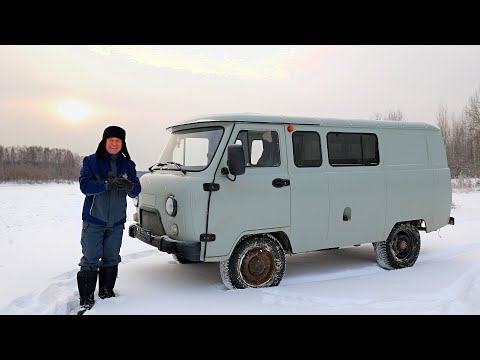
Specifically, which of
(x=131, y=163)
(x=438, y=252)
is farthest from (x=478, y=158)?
(x=131, y=163)

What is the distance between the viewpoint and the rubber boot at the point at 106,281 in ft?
17.9

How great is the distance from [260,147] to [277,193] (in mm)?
727

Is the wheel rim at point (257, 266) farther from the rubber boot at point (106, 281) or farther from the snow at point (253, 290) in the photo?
the rubber boot at point (106, 281)

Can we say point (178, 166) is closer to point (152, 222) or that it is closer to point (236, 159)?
point (152, 222)

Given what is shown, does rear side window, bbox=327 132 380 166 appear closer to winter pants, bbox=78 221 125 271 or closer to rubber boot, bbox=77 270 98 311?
winter pants, bbox=78 221 125 271

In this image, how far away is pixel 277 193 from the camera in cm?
602

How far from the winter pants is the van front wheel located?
1.50 m

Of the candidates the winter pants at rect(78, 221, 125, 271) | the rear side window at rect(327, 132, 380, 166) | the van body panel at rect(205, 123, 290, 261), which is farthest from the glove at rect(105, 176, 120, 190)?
the rear side window at rect(327, 132, 380, 166)

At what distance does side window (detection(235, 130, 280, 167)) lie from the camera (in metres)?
5.90

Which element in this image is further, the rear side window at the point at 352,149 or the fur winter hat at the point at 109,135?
the rear side window at the point at 352,149

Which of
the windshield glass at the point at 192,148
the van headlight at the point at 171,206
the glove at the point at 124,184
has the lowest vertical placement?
the van headlight at the point at 171,206

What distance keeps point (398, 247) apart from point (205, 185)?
4.08 m

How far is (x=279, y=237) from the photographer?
6375 millimetres

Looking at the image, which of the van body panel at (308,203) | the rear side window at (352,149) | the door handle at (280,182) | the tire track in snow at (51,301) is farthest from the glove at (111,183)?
the rear side window at (352,149)
